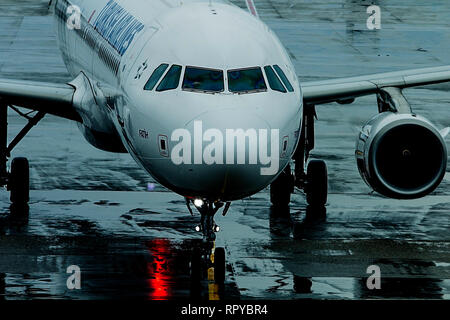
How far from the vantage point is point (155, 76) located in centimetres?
1529

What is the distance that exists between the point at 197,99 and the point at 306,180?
691cm

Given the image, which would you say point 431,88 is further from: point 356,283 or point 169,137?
point 169,137

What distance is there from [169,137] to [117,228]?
5.00 meters

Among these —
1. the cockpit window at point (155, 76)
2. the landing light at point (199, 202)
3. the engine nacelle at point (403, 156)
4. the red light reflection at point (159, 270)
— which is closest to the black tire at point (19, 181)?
the red light reflection at point (159, 270)

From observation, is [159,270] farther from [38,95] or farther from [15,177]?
[15,177]

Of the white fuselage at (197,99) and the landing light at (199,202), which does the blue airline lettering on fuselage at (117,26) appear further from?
the landing light at (199,202)

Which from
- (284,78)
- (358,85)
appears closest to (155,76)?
(284,78)

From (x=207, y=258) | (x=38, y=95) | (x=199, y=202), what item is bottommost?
(x=207, y=258)

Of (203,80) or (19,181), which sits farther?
(19,181)

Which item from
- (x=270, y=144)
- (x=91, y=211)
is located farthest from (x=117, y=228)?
(x=270, y=144)

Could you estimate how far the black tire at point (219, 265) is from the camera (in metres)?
15.5

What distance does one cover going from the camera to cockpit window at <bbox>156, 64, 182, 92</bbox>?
1493 centimetres

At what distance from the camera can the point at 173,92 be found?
583 inches

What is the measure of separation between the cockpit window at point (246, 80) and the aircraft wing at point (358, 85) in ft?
14.1
